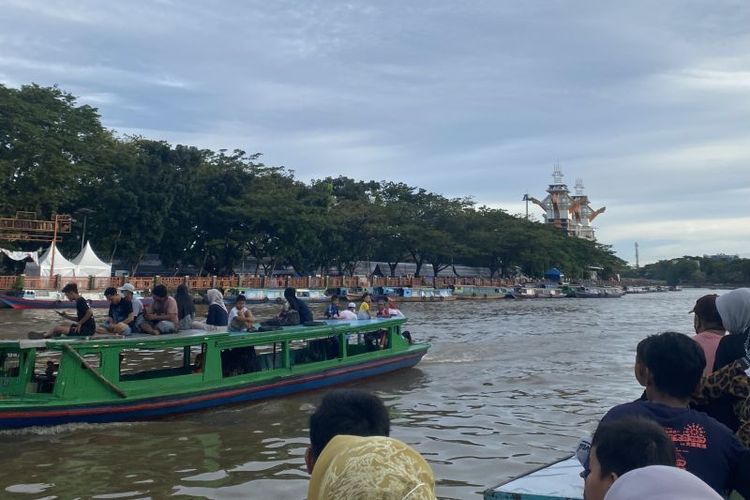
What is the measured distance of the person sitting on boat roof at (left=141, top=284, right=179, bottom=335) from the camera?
11.6m

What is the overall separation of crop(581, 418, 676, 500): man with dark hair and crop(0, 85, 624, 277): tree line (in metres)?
41.4

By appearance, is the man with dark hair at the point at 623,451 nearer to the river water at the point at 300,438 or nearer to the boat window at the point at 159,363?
the river water at the point at 300,438

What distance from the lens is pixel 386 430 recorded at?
246 centimetres

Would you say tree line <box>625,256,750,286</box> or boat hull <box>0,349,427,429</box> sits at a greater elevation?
tree line <box>625,256,750,286</box>

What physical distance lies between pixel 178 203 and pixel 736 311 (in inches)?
1797

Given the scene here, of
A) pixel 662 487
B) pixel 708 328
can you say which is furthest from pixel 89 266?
pixel 662 487

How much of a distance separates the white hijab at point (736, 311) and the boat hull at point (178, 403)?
899 cm

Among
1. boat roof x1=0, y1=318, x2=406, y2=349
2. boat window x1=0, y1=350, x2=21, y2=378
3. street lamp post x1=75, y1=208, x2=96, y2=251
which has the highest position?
street lamp post x1=75, y1=208, x2=96, y2=251

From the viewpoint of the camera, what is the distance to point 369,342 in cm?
1630

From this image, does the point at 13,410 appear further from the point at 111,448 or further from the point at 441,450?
the point at 441,450

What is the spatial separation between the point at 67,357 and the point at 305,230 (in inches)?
1622

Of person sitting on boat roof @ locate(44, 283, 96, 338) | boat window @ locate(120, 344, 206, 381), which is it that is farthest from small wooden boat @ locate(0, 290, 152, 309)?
person sitting on boat roof @ locate(44, 283, 96, 338)

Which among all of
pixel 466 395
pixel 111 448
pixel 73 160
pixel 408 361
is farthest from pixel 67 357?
pixel 73 160

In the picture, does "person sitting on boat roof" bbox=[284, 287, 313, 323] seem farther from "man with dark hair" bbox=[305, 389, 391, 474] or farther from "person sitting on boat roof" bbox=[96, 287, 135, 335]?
"man with dark hair" bbox=[305, 389, 391, 474]
